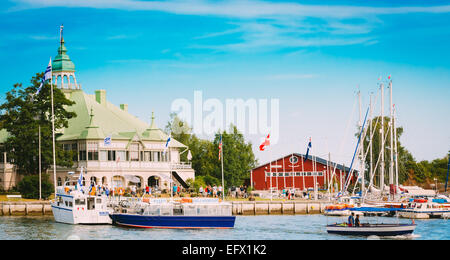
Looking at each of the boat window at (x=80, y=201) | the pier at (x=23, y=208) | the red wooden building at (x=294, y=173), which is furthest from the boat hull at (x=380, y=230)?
the red wooden building at (x=294, y=173)

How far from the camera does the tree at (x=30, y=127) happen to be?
8806 cm

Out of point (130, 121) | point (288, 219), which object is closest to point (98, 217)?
point (288, 219)

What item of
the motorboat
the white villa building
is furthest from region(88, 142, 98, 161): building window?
the motorboat

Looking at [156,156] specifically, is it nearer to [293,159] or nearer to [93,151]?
[93,151]

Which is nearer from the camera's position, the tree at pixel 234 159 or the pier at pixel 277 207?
the pier at pixel 277 207

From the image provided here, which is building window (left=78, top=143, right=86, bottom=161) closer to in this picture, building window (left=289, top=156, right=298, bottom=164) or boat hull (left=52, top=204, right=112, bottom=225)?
boat hull (left=52, top=204, right=112, bottom=225)

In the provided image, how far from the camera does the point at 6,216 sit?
74.3 meters

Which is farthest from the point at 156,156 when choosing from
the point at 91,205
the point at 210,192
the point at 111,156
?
the point at 91,205

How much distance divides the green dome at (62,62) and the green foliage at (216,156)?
79.3 feet

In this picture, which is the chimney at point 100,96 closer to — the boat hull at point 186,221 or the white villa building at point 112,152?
the white villa building at point 112,152

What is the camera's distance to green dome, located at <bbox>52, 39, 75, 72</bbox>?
106056 millimetres

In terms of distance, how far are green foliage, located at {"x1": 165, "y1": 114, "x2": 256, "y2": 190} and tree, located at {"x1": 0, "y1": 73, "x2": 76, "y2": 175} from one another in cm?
1872
